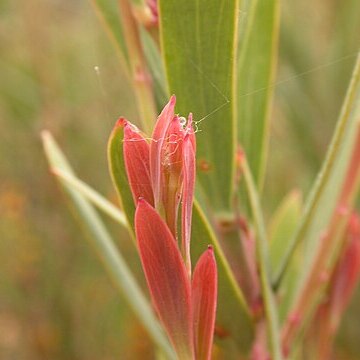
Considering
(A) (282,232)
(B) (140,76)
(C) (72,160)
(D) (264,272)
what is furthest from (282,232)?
(C) (72,160)

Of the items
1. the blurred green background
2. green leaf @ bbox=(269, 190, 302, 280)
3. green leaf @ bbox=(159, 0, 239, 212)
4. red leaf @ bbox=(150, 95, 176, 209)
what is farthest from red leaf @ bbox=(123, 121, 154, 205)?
the blurred green background

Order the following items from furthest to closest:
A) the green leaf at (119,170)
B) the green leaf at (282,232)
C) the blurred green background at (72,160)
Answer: the blurred green background at (72,160) → the green leaf at (282,232) → the green leaf at (119,170)

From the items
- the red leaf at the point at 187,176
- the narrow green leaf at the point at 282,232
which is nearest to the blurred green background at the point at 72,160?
the narrow green leaf at the point at 282,232

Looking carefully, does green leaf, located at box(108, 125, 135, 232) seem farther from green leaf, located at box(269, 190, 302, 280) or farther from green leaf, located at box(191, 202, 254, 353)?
green leaf, located at box(269, 190, 302, 280)

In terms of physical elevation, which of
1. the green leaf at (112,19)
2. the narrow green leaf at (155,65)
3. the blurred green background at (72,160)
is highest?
the green leaf at (112,19)

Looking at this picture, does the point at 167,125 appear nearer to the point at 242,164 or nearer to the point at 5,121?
the point at 242,164

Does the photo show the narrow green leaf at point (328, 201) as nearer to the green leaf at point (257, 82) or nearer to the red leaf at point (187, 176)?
the green leaf at point (257, 82)

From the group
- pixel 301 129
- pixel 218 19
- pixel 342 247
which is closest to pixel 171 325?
pixel 218 19

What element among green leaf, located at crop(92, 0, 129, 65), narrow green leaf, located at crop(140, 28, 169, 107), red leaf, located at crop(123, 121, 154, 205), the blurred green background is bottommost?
the blurred green background
